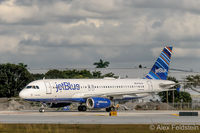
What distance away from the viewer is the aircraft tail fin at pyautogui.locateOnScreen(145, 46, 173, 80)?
7981cm

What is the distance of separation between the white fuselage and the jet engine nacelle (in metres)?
Result: 1.25

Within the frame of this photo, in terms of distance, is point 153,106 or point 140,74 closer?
point 153,106

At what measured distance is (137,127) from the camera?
35594mm

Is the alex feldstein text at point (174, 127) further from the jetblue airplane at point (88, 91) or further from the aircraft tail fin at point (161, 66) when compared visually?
the aircraft tail fin at point (161, 66)

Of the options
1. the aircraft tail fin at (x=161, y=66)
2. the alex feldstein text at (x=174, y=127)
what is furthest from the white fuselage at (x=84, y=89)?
the alex feldstein text at (x=174, y=127)

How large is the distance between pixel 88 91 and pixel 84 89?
859 mm

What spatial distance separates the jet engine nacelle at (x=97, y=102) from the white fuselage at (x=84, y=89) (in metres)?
1.25

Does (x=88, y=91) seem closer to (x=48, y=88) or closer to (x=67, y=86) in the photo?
(x=67, y=86)

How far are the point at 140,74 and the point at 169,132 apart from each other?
12226 centimetres

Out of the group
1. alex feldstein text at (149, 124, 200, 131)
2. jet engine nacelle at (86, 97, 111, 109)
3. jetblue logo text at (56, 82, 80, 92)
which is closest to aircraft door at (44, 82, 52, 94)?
jetblue logo text at (56, 82, 80, 92)

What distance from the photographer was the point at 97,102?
64.4m

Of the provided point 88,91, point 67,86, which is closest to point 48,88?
point 67,86

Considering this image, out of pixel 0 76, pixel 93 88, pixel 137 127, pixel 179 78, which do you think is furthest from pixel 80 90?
pixel 179 78

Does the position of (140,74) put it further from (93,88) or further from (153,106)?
(93,88)
